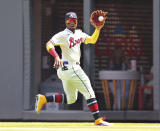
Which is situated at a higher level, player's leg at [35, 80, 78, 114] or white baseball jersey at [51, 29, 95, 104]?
white baseball jersey at [51, 29, 95, 104]

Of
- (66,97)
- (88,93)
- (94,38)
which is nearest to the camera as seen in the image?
(88,93)

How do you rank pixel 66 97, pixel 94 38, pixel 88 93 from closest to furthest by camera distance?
1. pixel 88 93
2. pixel 94 38
3. pixel 66 97

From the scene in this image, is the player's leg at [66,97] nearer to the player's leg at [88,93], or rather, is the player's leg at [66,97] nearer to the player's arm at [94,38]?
the player's leg at [88,93]

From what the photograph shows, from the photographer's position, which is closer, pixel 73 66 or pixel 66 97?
pixel 73 66

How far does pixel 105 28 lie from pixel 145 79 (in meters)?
1.59

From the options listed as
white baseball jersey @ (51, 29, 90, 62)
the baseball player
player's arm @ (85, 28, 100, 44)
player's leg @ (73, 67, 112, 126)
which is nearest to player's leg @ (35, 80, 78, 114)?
the baseball player

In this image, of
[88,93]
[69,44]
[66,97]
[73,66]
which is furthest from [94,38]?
[66,97]

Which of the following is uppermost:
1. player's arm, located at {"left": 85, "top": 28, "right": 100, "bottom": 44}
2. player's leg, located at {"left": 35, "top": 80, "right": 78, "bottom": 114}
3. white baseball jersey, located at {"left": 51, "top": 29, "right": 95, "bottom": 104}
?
player's arm, located at {"left": 85, "top": 28, "right": 100, "bottom": 44}

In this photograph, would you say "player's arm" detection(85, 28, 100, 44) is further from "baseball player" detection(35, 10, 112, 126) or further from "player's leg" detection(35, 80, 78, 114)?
"player's leg" detection(35, 80, 78, 114)

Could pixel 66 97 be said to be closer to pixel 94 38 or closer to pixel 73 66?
pixel 73 66

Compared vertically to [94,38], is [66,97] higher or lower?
lower

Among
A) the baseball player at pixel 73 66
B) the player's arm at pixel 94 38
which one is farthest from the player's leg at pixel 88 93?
the player's arm at pixel 94 38

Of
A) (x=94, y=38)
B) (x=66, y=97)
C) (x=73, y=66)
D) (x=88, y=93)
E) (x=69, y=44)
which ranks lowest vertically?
(x=66, y=97)

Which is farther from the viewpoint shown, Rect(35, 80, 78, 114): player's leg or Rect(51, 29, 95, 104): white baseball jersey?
Rect(35, 80, 78, 114): player's leg
